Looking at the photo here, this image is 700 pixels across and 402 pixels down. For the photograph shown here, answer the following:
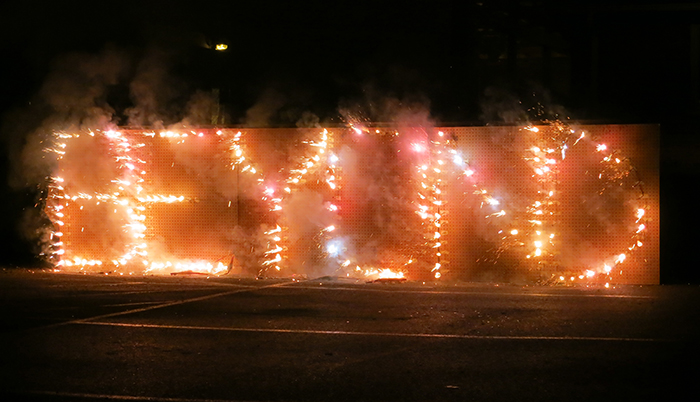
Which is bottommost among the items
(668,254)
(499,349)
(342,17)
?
(499,349)

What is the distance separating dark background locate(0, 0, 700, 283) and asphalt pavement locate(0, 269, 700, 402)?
3681 millimetres

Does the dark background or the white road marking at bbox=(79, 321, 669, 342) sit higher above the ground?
the dark background

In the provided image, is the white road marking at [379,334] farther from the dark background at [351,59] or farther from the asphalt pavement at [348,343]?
the dark background at [351,59]

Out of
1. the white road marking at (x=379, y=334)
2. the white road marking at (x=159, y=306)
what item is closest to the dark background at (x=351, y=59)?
the white road marking at (x=159, y=306)

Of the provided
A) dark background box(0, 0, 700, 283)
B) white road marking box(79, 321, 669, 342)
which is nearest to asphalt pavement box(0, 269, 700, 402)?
white road marking box(79, 321, 669, 342)

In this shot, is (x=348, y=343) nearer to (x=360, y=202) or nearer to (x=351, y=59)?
(x=360, y=202)

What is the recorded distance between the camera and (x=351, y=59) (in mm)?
16125

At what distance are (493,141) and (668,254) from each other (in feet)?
10.7

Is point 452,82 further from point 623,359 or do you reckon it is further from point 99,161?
point 623,359

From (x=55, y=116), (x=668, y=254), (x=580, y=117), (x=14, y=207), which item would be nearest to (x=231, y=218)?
(x=55, y=116)

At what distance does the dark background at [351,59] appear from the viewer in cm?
1320

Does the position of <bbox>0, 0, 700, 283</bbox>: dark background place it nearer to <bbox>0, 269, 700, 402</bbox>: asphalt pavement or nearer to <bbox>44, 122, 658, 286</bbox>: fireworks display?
<bbox>44, 122, 658, 286</bbox>: fireworks display

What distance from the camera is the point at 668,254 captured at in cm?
1016

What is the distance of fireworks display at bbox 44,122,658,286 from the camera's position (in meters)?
9.82
